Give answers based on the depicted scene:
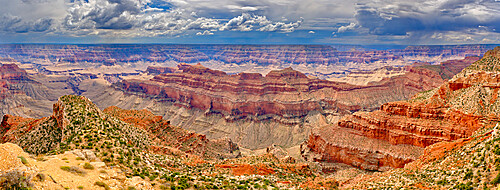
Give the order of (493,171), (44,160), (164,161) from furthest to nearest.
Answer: (164,161)
(493,171)
(44,160)

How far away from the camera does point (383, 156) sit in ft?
212

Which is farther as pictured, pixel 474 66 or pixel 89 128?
pixel 474 66

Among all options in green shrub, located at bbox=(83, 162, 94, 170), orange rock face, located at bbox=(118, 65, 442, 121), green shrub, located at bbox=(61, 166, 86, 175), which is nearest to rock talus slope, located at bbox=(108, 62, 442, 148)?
orange rock face, located at bbox=(118, 65, 442, 121)

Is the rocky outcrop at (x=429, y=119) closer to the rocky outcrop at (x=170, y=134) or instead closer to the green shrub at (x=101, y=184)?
the rocky outcrop at (x=170, y=134)

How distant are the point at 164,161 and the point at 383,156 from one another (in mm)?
51774

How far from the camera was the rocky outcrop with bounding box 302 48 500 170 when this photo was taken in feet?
182

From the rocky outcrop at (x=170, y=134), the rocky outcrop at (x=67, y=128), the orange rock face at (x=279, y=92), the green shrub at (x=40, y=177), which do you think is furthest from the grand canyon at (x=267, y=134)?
the orange rock face at (x=279, y=92)

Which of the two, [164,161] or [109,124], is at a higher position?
[109,124]

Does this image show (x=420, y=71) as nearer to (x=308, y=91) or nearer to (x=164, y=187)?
(x=308, y=91)

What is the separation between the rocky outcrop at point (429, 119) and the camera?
182 feet

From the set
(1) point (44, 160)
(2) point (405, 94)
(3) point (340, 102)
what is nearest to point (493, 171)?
(1) point (44, 160)

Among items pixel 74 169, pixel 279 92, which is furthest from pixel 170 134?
pixel 279 92

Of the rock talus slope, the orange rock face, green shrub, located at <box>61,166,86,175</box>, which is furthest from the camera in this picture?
the orange rock face

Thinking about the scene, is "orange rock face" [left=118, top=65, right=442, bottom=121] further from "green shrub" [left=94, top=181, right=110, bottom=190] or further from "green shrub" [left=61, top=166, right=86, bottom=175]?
"green shrub" [left=94, top=181, right=110, bottom=190]
